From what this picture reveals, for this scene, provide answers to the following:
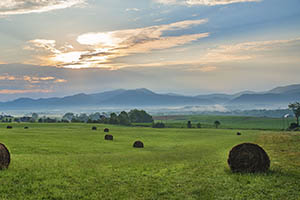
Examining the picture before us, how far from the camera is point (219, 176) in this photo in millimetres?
16625

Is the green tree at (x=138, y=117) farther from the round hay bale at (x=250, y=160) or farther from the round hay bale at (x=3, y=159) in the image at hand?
the round hay bale at (x=250, y=160)

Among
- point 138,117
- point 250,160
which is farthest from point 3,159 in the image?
point 138,117

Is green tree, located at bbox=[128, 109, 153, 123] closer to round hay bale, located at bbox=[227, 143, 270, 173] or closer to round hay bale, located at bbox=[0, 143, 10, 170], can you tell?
round hay bale, located at bbox=[0, 143, 10, 170]

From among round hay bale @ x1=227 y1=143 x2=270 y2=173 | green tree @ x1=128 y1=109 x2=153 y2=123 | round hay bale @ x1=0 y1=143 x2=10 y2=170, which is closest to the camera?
round hay bale @ x1=227 y1=143 x2=270 y2=173

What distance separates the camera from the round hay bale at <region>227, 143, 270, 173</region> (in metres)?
17.1

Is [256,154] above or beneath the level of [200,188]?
above

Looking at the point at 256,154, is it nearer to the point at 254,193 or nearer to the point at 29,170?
the point at 254,193

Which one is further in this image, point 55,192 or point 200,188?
point 200,188

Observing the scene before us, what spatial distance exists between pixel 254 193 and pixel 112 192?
736cm

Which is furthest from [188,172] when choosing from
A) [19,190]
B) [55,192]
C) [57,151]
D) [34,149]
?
[34,149]

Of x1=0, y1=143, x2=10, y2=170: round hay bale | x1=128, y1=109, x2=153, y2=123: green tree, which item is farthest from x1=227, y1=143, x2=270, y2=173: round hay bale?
x1=128, y1=109, x2=153, y2=123: green tree

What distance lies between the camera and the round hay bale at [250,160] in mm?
17089

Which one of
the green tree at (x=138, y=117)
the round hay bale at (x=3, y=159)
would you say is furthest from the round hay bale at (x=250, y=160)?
the green tree at (x=138, y=117)

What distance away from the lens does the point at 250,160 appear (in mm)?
17188
